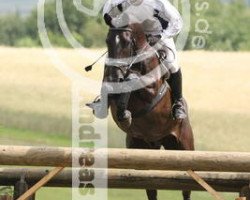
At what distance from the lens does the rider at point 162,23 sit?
9.27 meters

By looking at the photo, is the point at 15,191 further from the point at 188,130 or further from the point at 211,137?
the point at 211,137

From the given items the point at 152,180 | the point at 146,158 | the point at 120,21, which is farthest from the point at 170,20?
the point at 146,158

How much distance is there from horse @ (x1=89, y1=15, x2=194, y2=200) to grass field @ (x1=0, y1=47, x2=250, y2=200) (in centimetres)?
473

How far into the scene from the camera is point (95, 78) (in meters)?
29.8

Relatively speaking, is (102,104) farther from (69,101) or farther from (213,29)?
(213,29)

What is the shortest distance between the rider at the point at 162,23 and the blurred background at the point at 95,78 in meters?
2.74

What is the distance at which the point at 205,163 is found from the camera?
6.98 m

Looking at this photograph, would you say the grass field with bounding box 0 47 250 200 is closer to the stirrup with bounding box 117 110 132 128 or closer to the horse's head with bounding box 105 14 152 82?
the stirrup with bounding box 117 110 132 128

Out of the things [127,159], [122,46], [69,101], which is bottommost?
[69,101]

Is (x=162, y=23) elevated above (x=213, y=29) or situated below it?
below

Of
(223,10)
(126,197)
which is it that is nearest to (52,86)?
(126,197)

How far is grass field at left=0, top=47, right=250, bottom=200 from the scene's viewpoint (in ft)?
76.1

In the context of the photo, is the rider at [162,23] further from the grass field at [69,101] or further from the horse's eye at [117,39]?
the grass field at [69,101]

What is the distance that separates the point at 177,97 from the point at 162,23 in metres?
0.87
